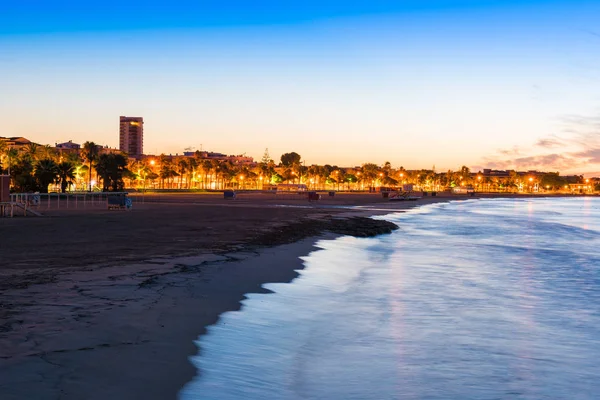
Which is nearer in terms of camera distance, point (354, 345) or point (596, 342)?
point (354, 345)

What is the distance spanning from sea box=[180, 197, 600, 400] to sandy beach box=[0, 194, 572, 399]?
628 millimetres

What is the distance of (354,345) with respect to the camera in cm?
1079

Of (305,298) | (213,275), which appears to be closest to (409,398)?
(305,298)

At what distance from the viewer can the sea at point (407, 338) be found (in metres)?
8.45

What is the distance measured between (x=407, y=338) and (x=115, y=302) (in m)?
5.70

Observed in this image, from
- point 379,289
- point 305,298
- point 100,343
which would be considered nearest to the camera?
point 100,343

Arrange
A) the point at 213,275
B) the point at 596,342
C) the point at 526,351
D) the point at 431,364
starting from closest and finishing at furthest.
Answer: the point at 431,364 → the point at 526,351 → the point at 596,342 → the point at 213,275

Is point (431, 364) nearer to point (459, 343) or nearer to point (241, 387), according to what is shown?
point (459, 343)

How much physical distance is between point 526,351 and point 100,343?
7.30m

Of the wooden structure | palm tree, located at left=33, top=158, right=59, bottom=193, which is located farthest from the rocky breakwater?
palm tree, located at left=33, top=158, right=59, bottom=193

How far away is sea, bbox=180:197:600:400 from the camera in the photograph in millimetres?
8445

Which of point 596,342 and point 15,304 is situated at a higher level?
point 15,304

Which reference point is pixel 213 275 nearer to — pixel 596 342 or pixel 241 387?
pixel 241 387

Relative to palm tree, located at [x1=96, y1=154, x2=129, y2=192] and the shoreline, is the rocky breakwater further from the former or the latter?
palm tree, located at [x1=96, y1=154, x2=129, y2=192]
